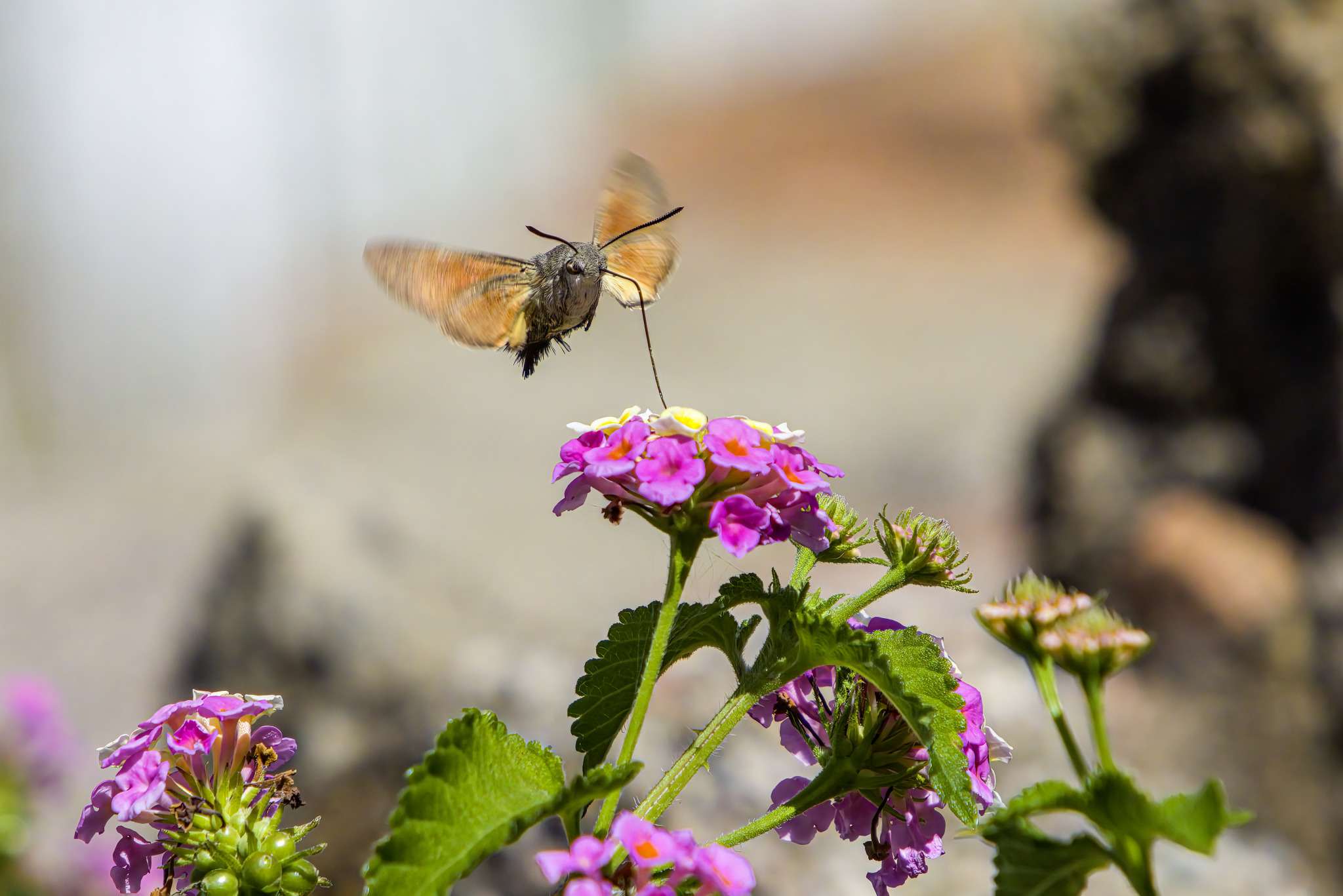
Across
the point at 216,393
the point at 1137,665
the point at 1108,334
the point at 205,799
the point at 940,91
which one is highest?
the point at 940,91

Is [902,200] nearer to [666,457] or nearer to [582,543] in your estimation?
[582,543]

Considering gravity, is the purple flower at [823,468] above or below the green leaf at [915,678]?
above

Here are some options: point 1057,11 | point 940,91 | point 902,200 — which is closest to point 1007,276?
point 902,200

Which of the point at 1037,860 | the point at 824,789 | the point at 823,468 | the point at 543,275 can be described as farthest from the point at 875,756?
the point at 543,275

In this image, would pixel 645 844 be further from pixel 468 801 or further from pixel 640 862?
pixel 468 801

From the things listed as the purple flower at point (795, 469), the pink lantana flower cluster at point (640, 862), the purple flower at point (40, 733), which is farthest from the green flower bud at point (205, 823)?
the purple flower at point (40, 733)

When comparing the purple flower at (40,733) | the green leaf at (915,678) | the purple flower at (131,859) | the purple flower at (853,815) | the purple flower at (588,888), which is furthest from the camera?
the purple flower at (40,733)

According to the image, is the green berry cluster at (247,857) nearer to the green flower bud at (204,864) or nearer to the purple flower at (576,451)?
the green flower bud at (204,864)
